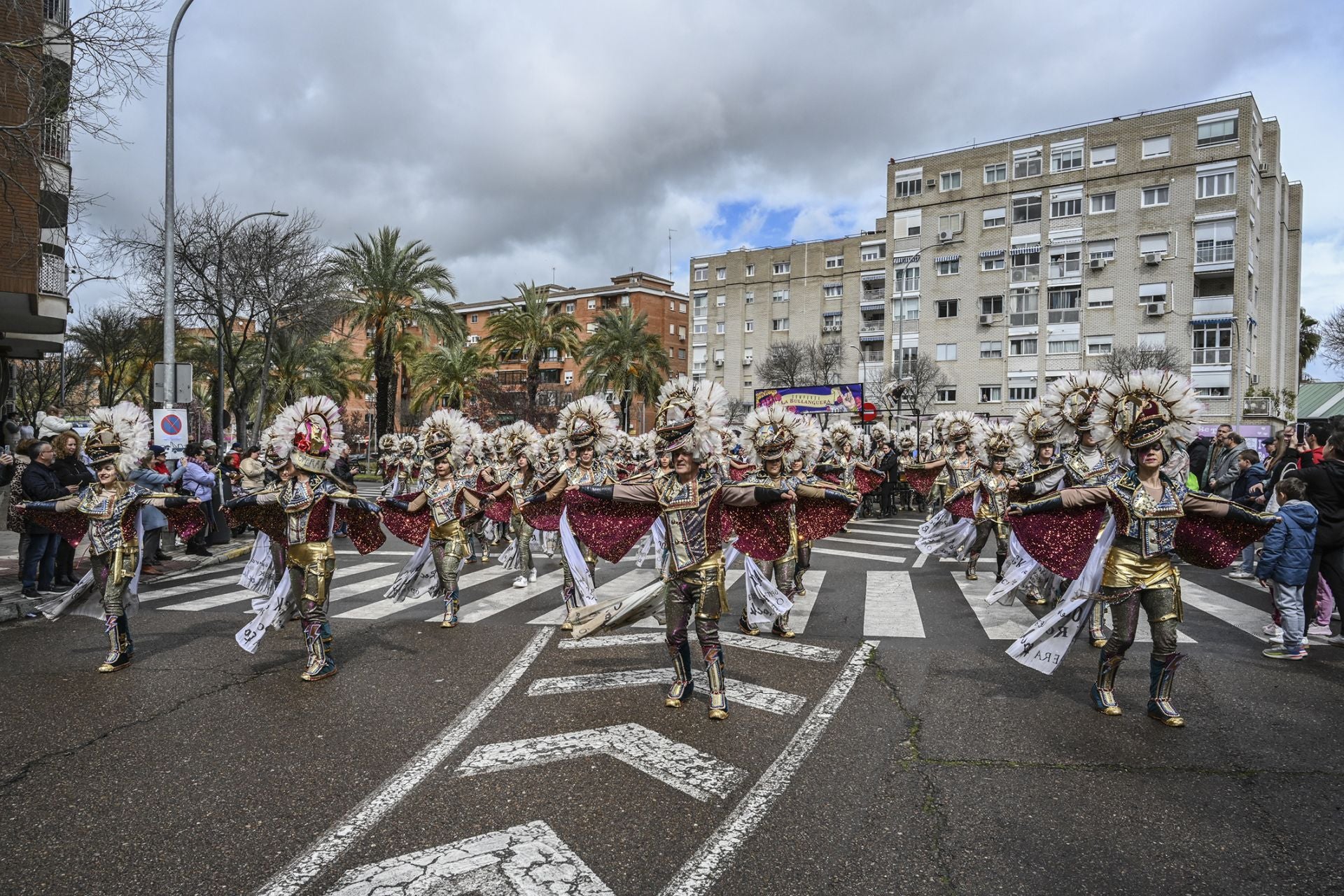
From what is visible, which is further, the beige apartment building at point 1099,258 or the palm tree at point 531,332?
the beige apartment building at point 1099,258

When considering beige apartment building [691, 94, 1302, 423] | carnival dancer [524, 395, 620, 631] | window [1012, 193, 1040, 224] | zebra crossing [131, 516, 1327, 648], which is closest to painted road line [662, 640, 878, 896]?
zebra crossing [131, 516, 1327, 648]

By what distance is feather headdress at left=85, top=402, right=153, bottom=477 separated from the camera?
294 inches

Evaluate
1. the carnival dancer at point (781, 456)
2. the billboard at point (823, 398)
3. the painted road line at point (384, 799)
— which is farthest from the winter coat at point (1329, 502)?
the billboard at point (823, 398)

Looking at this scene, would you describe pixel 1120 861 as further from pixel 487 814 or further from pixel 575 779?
pixel 487 814

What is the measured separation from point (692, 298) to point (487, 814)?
7313 centimetres

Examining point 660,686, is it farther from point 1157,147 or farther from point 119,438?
point 1157,147

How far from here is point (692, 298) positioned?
2975 inches

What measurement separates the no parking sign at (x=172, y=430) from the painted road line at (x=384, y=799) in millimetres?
11063

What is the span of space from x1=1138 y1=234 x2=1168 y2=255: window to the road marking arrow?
55.3 meters

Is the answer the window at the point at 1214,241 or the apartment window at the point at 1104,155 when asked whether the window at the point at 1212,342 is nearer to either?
the window at the point at 1214,241

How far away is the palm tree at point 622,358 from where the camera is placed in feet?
165

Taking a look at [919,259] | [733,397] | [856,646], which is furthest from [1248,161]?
[856,646]

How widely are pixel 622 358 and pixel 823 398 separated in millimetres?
22371

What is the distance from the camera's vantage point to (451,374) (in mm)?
47062
